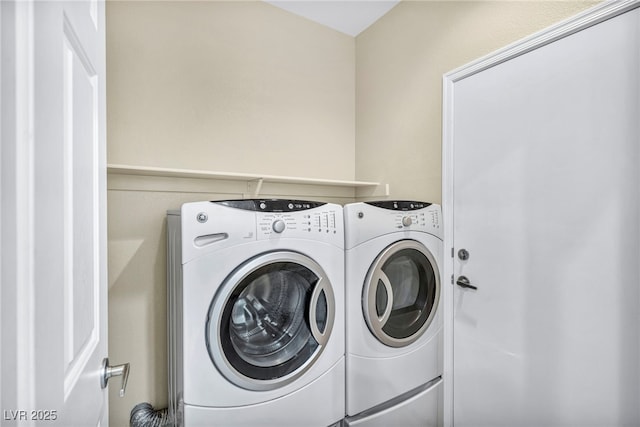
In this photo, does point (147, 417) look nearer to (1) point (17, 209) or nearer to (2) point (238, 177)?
(2) point (238, 177)

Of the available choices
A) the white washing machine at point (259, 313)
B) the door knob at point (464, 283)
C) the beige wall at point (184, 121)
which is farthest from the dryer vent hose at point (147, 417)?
the door knob at point (464, 283)

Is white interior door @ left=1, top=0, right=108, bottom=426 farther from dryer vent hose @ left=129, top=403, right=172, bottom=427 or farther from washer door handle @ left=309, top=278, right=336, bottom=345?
dryer vent hose @ left=129, top=403, right=172, bottom=427

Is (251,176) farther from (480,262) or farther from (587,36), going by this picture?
(587,36)

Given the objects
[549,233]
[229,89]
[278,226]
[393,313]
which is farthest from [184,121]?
[549,233]

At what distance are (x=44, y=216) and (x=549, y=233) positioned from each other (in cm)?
161

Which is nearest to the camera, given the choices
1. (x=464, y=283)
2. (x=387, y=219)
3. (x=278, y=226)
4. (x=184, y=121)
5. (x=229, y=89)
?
(x=278, y=226)

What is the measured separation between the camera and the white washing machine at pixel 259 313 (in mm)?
1103

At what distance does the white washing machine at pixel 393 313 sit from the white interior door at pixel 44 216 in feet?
3.37

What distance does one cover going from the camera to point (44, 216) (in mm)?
409

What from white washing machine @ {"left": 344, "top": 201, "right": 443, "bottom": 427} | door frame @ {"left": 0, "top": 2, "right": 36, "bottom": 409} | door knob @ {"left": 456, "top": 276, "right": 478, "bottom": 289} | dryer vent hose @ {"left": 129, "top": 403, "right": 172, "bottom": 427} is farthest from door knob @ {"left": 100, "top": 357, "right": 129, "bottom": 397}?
door knob @ {"left": 456, "top": 276, "right": 478, "bottom": 289}

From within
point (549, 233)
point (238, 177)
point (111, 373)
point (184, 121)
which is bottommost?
point (111, 373)

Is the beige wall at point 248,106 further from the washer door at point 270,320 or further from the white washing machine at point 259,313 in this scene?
the washer door at point 270,320

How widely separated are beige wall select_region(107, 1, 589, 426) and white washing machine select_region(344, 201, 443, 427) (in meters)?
0.40

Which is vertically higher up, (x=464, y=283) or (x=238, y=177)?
(x=238, y=177)
